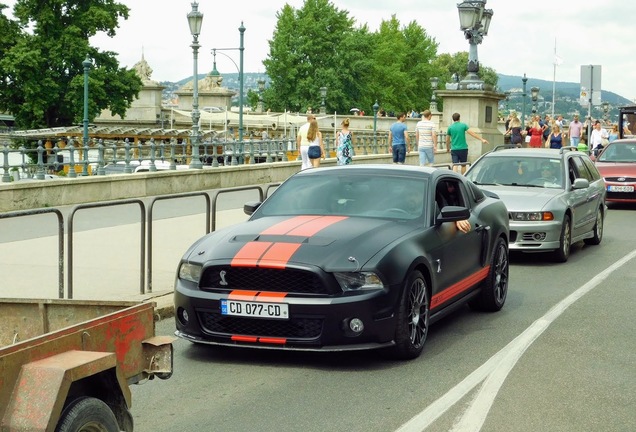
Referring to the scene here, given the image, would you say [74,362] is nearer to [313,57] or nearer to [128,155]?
[128,155]

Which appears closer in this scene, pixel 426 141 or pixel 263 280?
pixel 263 280

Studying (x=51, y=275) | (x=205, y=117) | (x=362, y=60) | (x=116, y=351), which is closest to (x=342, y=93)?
(x=362, y=60)

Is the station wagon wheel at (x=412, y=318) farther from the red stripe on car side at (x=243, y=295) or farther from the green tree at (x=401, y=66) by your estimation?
the green tree at (x=401, y=66)

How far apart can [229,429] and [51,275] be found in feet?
17.9

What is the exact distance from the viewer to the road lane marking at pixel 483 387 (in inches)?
251

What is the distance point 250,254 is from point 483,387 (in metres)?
1.93

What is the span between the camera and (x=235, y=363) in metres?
8.16

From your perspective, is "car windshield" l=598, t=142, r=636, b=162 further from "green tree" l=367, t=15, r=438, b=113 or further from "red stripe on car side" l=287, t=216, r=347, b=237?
"green tree" l=367, t=15, r=438, b=113

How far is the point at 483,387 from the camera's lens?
24.1 feet

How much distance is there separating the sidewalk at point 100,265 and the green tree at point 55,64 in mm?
52189

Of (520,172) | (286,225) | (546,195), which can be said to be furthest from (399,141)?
(286,225)

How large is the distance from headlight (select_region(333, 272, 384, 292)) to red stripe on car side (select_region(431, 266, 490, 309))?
3.18 ft

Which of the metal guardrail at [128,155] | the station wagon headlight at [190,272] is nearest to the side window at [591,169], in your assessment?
the station wagon headlight at [190,272]

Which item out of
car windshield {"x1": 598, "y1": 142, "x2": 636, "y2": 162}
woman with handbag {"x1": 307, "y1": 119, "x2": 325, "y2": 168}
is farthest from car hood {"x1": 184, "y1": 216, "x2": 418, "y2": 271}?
car windshield {"x1": 598, "y1": 142, "x2": 636, "y2": 162}
